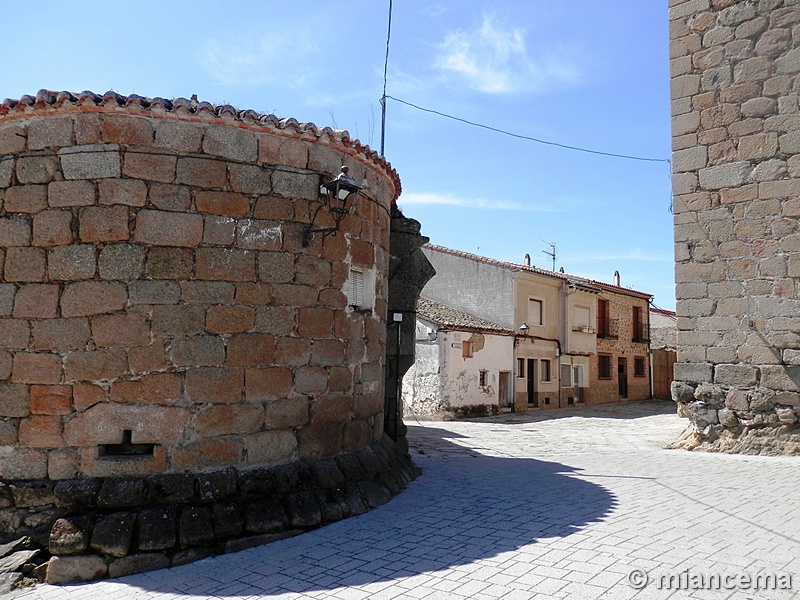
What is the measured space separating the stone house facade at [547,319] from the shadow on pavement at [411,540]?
14345 millimetres

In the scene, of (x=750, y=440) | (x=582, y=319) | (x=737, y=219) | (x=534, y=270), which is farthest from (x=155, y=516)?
(x=582, y=319)

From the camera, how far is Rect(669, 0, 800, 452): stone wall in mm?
9172

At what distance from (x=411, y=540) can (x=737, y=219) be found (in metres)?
7.51

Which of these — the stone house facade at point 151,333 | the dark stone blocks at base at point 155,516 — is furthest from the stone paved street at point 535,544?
the stone house facade at point 151,333

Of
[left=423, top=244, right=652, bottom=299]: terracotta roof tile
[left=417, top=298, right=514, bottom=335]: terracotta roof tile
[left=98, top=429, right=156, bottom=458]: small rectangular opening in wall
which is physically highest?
[left=423, top=244, right=652, bottom=299]: terracotta roof tile

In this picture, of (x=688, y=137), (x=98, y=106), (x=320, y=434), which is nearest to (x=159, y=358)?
(x=320, y=434)

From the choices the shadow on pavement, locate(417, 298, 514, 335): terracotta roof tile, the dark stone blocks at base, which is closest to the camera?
the shadow on pavement

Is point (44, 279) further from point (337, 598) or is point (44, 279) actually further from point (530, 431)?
point (530, 431)

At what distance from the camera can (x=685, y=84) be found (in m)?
10.3

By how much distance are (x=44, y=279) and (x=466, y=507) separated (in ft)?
13.7

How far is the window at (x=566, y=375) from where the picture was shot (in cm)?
2381

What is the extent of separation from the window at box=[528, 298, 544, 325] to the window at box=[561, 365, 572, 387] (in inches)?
91.9

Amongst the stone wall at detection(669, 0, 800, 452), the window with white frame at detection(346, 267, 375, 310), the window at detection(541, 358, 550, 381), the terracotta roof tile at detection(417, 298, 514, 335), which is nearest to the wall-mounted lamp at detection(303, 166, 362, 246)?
the window with white frame at detection(346, 267, 375, 310)

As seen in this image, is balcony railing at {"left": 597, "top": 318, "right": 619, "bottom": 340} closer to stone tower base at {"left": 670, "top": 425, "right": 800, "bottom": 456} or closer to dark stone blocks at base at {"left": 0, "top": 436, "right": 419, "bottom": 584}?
stone tower base at {"left": 670, "top": 425, "right": 800, "bottom": 456}
